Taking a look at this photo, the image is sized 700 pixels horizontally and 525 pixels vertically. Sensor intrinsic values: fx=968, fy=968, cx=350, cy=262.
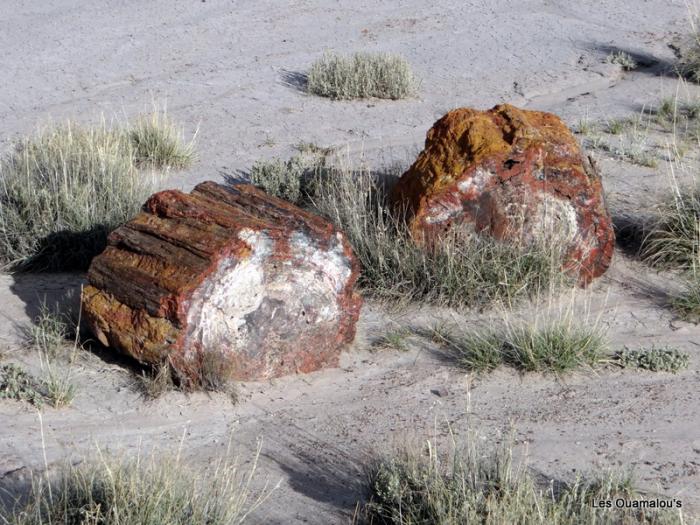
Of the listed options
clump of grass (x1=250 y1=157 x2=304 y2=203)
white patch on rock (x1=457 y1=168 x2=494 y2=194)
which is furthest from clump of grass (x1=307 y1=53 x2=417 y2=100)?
white patch on rock (x1=457 y1=168 x2=494 y2=194)

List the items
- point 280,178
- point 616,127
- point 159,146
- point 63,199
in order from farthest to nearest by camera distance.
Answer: point 616,127
point 159,146
point 280,178
point 63,199

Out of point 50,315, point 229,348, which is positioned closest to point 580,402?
point 229,348

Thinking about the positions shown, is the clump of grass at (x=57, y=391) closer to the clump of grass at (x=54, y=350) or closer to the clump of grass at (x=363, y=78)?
the clump of grass at (x=54, y=350)

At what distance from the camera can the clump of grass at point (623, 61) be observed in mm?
12031

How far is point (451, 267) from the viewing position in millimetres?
6398

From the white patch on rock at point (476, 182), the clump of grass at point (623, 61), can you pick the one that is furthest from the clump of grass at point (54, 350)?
the clump of grass at point (623, 61)

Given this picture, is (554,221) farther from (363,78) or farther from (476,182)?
(363,78)

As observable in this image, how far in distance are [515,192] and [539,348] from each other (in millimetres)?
1358

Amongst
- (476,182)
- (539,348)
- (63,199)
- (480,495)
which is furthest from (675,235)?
(63,199)

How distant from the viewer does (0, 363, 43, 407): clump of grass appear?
521 cm

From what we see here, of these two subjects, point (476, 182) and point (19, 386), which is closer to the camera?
point (19, 386)

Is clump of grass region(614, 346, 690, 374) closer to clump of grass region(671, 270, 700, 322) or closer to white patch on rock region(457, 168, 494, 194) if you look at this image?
clump of grass region(671, 270, 700, 322)

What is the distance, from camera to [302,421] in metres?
5.17

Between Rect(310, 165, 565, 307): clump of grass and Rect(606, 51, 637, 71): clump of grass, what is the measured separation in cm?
633
